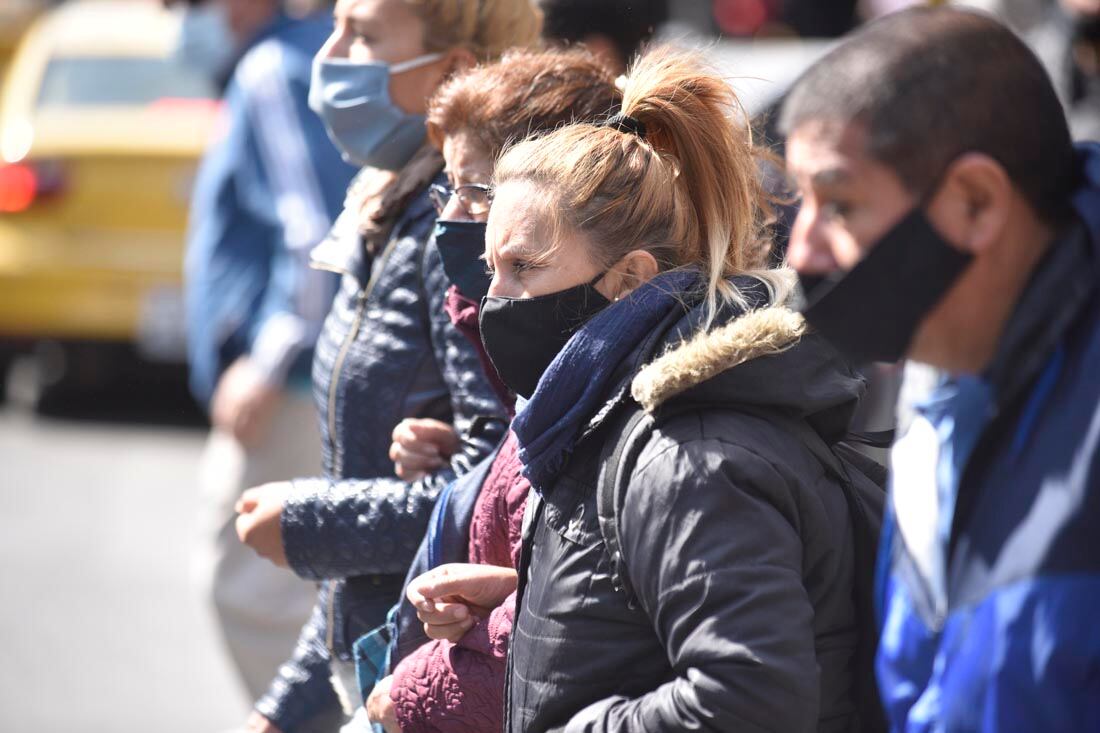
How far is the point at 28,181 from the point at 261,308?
3.94m

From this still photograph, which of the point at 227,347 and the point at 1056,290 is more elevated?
the point at 1056,290

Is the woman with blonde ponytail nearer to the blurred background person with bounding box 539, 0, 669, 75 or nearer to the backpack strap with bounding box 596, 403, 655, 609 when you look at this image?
the backpack strap with bounding box 596, 403, 655, 609

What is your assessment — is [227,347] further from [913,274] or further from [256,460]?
[913,274]

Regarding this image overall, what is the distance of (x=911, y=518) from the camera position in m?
1.53

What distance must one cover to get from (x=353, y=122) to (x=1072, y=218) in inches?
63.8

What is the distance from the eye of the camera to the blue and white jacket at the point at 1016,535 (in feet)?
4.28

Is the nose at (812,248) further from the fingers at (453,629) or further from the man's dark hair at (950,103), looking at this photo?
the fingers at (453,629)

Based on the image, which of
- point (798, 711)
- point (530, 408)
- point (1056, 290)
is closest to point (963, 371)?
point (1056, 290)

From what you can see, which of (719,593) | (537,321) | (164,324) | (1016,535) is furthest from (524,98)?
(164,324)

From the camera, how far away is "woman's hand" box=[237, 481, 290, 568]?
8.00 ft

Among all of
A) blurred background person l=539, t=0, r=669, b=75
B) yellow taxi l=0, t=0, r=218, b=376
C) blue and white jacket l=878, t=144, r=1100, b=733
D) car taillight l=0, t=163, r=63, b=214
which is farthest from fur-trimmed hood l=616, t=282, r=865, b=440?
car taillight l=0, t=163, r=63, b=214

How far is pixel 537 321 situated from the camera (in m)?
1.96

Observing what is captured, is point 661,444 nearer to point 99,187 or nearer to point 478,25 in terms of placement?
point 478,25

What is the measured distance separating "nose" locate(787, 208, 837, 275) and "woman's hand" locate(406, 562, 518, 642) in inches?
29.9
